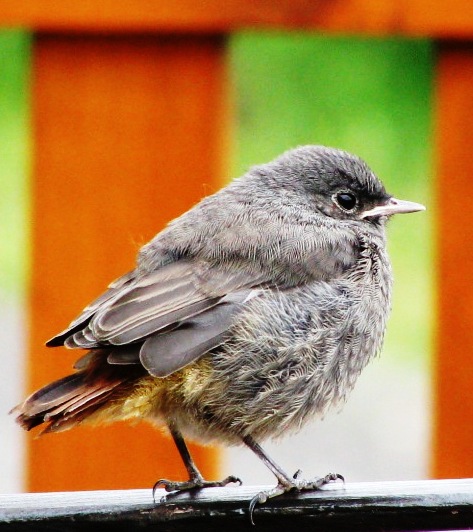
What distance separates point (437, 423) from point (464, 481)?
105 centimetres

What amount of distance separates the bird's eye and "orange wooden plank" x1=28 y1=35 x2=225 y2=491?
1.75ft

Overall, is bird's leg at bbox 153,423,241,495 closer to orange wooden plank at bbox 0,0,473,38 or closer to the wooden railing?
the wooden railing

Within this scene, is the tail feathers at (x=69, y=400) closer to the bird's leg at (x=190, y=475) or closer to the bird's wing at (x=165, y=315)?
the bird's wing at (x=165, y=315)

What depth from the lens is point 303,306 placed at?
10.3 feet

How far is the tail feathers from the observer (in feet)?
9.06

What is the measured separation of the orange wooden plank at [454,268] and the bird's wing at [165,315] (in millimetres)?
537

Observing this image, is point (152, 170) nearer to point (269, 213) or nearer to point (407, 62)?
point (269, 213)

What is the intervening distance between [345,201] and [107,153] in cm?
78

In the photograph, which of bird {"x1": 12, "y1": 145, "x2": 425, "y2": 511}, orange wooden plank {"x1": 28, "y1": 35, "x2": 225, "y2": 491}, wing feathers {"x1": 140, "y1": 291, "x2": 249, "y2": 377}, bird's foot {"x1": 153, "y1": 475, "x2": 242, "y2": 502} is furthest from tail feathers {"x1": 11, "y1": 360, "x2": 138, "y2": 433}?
orange wooden plank {"x1": 28, "y1": 35, "x2": 225, "y2": 491}

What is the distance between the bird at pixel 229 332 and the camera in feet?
9.37

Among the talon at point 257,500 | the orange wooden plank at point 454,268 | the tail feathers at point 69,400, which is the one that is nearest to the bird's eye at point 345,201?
the orange wooden plank at point 454,268

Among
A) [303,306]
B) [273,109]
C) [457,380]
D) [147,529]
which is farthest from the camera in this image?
[273,109]

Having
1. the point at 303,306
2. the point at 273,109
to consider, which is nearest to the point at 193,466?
the point at 303,306

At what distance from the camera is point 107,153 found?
10.5ft
